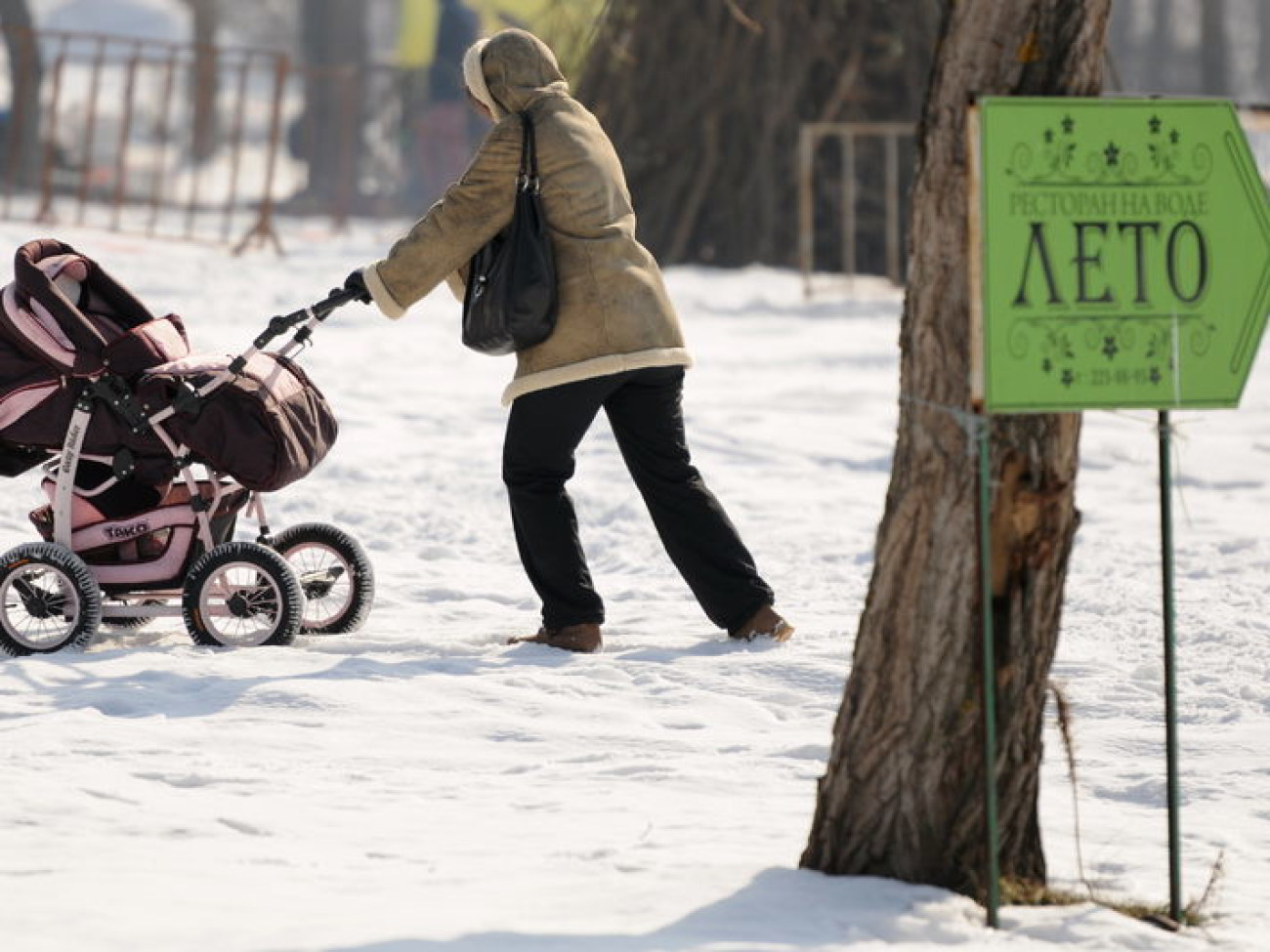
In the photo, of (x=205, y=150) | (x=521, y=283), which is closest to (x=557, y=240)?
(x=521, y=283)

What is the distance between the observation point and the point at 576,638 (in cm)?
647

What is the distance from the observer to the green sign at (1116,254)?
411 cm

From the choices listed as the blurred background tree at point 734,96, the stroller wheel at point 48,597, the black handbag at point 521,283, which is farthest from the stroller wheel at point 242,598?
the blurred background tree at point 734,96

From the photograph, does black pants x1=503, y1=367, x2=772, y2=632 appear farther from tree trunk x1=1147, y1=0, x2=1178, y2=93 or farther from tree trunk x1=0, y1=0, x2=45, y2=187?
tree trunk x1=1147, y1=0, x2=1178, y2=93

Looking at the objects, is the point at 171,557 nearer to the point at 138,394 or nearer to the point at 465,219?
the point at 138,394

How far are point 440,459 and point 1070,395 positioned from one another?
614 centimetres

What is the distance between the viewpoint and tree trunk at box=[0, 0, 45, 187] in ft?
69.1

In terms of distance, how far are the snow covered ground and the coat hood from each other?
146 centimetres

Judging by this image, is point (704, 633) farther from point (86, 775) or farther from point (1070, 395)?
point (1070, 395)

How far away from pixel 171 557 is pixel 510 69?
156 centimetres

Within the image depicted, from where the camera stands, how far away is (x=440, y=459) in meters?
10.1

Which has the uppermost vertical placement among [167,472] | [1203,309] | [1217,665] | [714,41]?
[714,41]

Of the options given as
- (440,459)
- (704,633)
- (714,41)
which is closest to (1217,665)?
(704,633)

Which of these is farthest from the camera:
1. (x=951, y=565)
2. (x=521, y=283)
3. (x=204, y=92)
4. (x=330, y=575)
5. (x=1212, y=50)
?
(x=1212, y=50)
